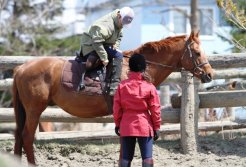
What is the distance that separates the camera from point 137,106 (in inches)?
272

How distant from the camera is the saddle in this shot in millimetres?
8430

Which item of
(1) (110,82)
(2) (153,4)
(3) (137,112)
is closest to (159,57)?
(1) (110,82)

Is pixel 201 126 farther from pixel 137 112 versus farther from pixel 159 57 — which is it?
pixel 137 112

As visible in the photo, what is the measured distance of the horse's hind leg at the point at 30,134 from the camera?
27.7 ft

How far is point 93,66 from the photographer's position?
838 cm

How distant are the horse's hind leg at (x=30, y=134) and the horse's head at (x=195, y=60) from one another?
208 centimetres

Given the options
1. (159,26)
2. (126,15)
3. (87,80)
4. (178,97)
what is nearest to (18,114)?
(87,80)

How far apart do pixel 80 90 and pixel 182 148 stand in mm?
1816

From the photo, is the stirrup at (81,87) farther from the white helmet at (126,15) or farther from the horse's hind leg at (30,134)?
the white helmet at (126,15)

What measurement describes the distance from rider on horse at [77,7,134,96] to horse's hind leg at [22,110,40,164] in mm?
720

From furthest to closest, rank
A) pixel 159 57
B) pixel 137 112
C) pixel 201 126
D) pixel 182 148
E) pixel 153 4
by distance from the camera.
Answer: pixel 153 4 < pixel 201 126 < pixel 182 148 < pixel 159 57 < pixel 137 112

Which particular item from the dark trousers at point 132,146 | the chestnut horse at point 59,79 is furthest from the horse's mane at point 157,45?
the dark trousers at point 132,146

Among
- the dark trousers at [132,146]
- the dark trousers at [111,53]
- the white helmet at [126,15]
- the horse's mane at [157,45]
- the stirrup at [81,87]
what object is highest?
the white helmet at [126,15]

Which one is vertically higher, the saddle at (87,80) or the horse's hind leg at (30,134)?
the saddle at (87,80)
